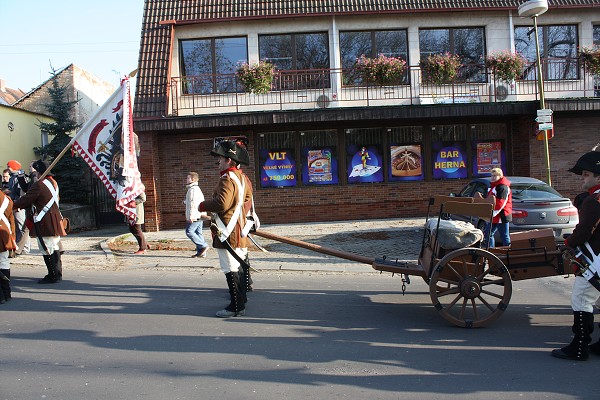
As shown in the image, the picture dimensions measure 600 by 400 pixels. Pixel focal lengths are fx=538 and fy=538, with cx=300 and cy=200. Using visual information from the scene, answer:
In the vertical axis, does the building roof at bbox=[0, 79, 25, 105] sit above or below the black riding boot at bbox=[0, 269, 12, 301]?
above

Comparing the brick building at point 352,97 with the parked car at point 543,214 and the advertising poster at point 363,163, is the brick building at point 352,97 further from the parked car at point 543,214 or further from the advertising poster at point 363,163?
the parked car at point 543,214

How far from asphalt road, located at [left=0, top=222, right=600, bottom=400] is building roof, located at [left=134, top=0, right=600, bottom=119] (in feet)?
27.9

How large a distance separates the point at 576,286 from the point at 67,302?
6.29 metres

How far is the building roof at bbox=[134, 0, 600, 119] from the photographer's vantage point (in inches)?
616

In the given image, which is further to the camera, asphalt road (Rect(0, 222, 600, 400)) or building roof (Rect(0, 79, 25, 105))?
building roof (Rect(0, 79, 25, 105))

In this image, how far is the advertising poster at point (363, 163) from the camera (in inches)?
646

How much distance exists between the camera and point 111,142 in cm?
845

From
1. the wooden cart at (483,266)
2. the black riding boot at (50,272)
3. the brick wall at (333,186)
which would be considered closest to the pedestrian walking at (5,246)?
the black riding boot at (50,272)

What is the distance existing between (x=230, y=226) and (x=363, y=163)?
1031 centimetres

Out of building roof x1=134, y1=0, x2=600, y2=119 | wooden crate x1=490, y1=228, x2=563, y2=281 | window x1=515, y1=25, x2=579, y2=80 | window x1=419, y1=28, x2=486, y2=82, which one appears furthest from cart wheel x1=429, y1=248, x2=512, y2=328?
window x1=515, y1=25, x2=579, y2=80

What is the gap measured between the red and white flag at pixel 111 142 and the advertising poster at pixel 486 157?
11584 mm

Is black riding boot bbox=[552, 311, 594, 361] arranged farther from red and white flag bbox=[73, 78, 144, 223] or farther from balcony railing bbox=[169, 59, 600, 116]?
balcony railing bbox=[169, 59, 600, 116]

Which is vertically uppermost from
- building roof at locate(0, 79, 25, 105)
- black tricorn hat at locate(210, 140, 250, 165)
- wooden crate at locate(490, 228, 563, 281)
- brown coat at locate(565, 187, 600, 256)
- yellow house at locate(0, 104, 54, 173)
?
building roof at locate(0, 79, 25, 105)

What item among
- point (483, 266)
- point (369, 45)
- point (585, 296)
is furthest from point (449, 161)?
point (585, 296)
